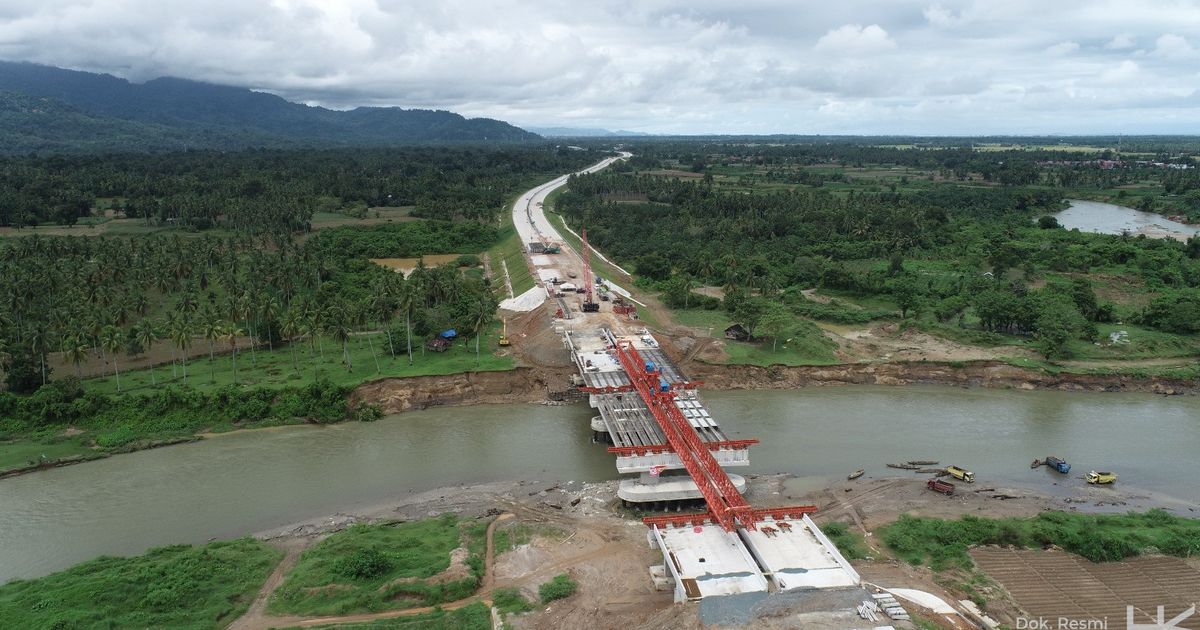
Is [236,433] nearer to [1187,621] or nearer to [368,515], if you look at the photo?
[368,515]

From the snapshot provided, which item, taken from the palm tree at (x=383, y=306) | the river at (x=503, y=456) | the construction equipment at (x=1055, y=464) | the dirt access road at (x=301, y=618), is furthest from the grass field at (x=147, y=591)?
the construction equipment at (x=1055, y=464)

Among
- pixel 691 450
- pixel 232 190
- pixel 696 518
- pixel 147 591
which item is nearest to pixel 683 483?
pixel 691 450

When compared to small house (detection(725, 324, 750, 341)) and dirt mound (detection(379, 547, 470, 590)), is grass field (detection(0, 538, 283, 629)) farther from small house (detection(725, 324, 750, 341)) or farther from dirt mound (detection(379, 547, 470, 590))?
small house (detection(725, 324, 750, 341))

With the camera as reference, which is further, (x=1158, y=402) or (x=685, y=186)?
(x=685, y=186)

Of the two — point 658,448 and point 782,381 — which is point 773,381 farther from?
point 658,448

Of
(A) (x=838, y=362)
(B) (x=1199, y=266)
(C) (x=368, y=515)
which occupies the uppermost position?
(B) (x=1199, y=266)

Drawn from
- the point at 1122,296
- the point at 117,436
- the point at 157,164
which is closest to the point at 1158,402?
the point at 1122,296

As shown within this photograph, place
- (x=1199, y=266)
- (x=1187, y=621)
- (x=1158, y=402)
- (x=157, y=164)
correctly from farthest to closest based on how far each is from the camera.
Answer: (x=157, y=164), (x=1199, y=266), (x=1158, y=402), (x=1187, y=621)
